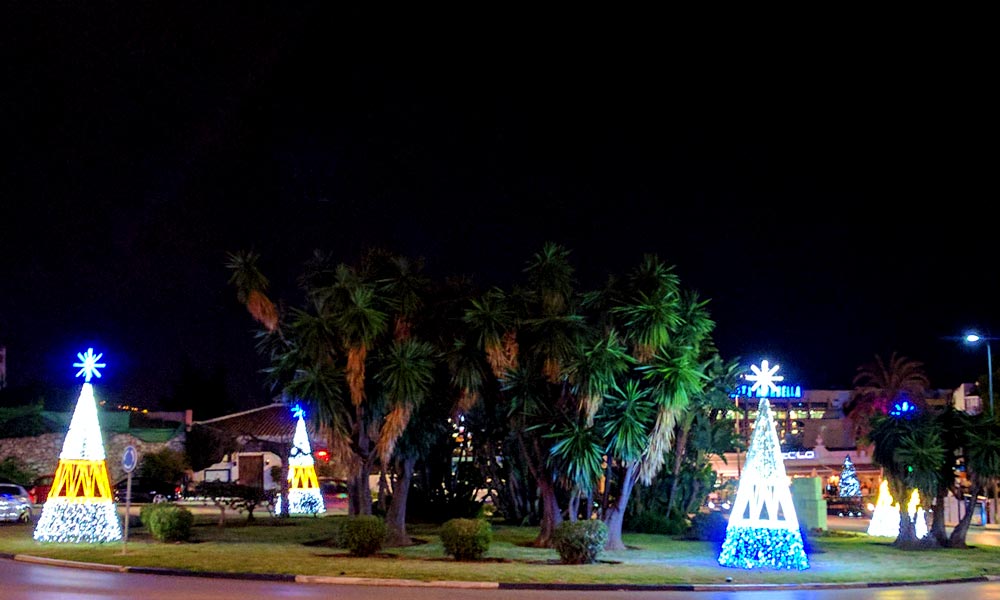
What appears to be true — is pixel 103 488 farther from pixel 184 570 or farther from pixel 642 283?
pixel 642 283

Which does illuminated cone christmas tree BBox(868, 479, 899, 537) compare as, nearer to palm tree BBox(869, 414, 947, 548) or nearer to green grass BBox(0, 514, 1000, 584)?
green grass BBox(0, 514, 1000, 584)

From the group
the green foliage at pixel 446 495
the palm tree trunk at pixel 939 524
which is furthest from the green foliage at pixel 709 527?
the green foliage at pixel 446 495

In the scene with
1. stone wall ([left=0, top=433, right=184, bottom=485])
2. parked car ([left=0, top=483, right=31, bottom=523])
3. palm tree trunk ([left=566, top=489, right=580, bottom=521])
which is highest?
stone wall ([left=0, top=433, right=184, bottom=485])

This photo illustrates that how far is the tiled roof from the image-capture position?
186 feet

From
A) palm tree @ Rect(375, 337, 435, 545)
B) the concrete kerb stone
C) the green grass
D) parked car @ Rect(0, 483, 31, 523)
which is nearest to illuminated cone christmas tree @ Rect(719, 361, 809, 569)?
the green grass

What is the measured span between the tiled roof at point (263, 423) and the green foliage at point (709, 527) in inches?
960

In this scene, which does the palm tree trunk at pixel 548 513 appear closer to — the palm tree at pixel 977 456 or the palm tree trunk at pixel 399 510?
the palm tree trunk at pixel 399 510

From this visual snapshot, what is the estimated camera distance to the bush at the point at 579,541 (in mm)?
23594

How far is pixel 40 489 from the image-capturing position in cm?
5356

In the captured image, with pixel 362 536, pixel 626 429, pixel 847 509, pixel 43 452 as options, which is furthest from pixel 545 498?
pixel 43 452

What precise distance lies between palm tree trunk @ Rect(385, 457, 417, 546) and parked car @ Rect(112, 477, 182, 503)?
25984 millimetres

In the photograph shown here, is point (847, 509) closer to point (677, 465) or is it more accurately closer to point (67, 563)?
point (677, 465)

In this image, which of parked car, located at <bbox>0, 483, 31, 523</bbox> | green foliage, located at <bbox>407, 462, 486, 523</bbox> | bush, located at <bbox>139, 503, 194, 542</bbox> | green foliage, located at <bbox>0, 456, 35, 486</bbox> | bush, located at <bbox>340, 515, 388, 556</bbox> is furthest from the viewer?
green foliage, located at <bbox>0, 456, 35, 486</bbox>

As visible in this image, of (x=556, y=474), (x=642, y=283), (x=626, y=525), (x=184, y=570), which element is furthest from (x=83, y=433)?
(x=626, y=525)
